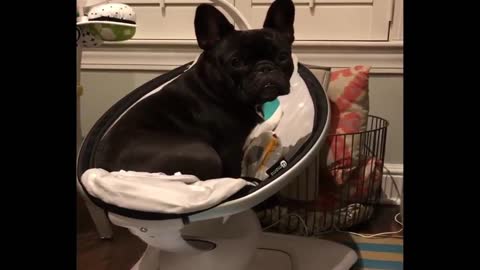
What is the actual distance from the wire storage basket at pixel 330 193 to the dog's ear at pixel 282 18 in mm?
450

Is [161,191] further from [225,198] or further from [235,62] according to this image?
[235,62]

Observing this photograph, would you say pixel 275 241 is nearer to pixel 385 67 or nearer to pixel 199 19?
pixel 199 19

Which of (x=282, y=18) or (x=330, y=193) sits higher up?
(x=282, y=18)

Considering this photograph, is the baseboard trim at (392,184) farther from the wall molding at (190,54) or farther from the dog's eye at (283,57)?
the dog's eye at (283,57)

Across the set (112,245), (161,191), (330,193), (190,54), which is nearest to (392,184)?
(330,193)

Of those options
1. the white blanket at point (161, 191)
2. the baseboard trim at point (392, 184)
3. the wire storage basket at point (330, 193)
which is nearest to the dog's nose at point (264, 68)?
the white blanket at point (161, 191)

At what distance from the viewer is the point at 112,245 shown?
1426mm

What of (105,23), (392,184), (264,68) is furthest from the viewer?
(392,184)

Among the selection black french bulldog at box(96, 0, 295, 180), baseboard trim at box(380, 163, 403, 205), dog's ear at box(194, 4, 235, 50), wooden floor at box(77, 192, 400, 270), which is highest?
dog's ear at box(194, 4, 235, 50)

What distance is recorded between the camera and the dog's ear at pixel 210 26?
1041 mm

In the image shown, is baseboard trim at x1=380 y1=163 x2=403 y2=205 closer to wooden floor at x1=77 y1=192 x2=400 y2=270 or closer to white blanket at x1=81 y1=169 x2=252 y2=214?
wooden floor at x1=77 y1=192 x2=400 y2=270

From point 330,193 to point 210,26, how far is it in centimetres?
69

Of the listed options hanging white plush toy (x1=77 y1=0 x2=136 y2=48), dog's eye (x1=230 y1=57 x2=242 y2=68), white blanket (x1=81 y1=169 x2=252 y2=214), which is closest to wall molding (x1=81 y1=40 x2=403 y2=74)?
hanging white plush toy (x1=77 y1=0 x2=136 y2=48)

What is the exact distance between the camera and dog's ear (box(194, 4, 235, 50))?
1.04m
